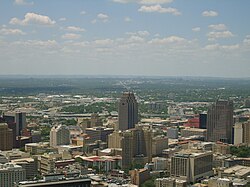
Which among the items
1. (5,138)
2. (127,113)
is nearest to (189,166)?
(5,138)

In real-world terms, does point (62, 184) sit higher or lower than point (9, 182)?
higher

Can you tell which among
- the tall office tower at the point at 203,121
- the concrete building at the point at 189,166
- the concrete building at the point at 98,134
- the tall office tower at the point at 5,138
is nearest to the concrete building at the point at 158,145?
the concrete building at the point at 98,134

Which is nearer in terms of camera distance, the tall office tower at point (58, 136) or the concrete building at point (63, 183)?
the concrete building at point (63, 183)

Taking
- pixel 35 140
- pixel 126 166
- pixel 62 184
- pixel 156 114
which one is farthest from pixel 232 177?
pixel 156 114

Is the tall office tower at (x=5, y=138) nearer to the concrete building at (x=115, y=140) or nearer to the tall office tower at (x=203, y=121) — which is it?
the concrete building at (x=115, y=140)

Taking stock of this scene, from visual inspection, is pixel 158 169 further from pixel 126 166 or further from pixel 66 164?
pixel 66 164

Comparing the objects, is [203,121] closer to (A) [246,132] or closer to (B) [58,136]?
(A) [246,132]
